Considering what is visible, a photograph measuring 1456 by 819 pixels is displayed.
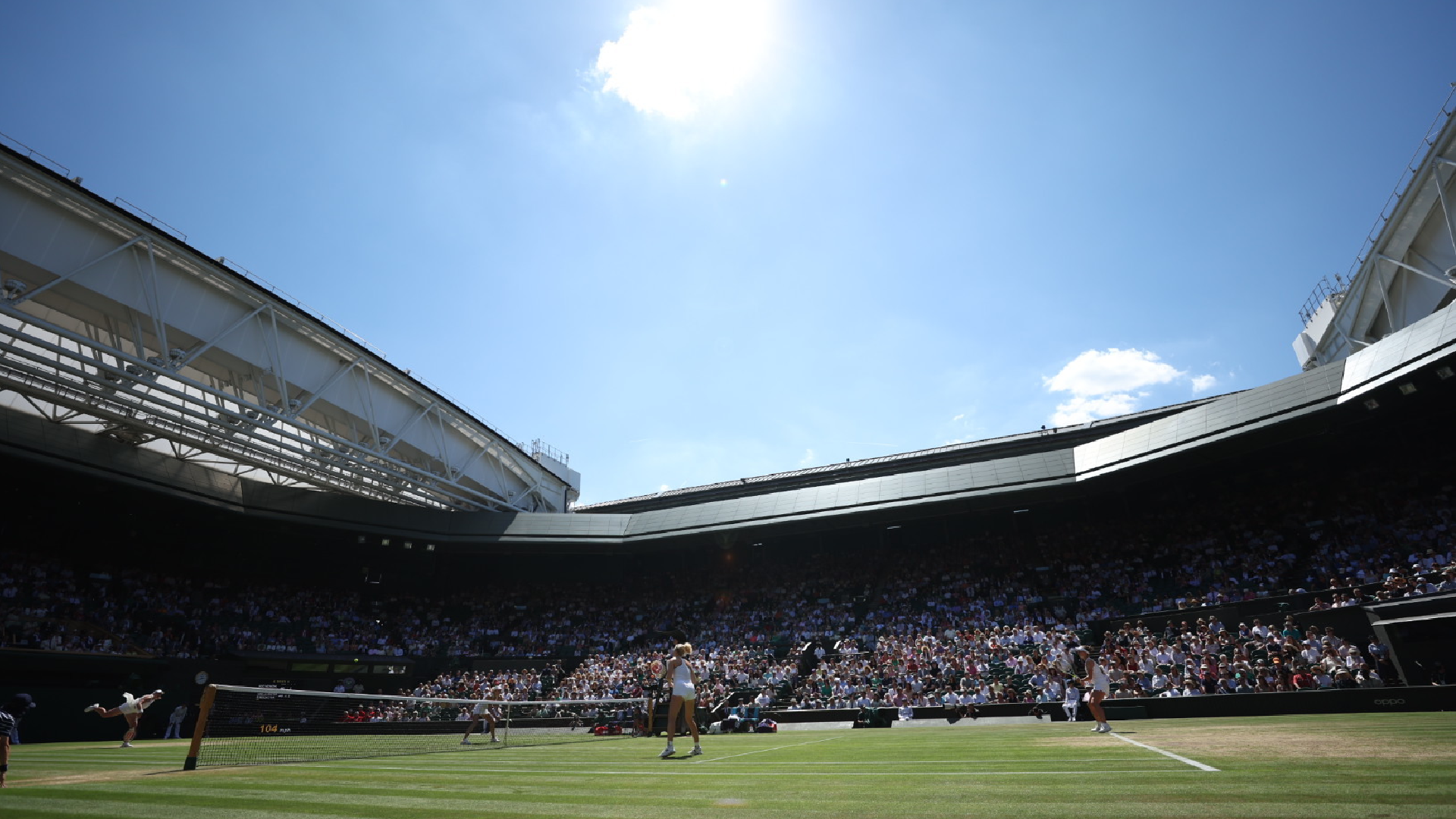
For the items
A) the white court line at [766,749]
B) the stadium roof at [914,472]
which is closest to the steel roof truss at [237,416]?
the stadium roof at [914,472]

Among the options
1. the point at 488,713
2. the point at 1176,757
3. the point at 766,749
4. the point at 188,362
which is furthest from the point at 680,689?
the point at 188,362

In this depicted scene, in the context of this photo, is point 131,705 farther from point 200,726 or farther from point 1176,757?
point 1176,757

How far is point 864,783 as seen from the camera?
21.7 ft

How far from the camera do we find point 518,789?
6.95 meters

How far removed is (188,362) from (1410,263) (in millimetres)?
44769

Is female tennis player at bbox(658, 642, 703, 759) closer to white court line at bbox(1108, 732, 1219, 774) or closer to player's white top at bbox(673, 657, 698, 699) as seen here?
player's white top at bbox(673, 657, 698, 699)

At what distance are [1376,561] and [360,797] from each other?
30444mm

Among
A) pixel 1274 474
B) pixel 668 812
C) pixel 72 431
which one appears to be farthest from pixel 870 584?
pixel 72 431

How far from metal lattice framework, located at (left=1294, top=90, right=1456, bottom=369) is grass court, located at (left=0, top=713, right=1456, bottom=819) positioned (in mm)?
21183

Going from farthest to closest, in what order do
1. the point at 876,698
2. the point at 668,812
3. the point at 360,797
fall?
the point at 876,698
the point at 360,797
the point at 668,812

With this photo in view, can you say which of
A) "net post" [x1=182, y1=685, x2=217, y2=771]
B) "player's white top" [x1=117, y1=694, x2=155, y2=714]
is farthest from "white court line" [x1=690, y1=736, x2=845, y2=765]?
"player's white top" [x1=117, y1=694, x2=155, y2=714]

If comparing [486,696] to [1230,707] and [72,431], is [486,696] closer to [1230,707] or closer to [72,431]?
[72,431]

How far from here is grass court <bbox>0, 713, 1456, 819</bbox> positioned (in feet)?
15.8

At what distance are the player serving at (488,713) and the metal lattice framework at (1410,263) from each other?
1308 inches
